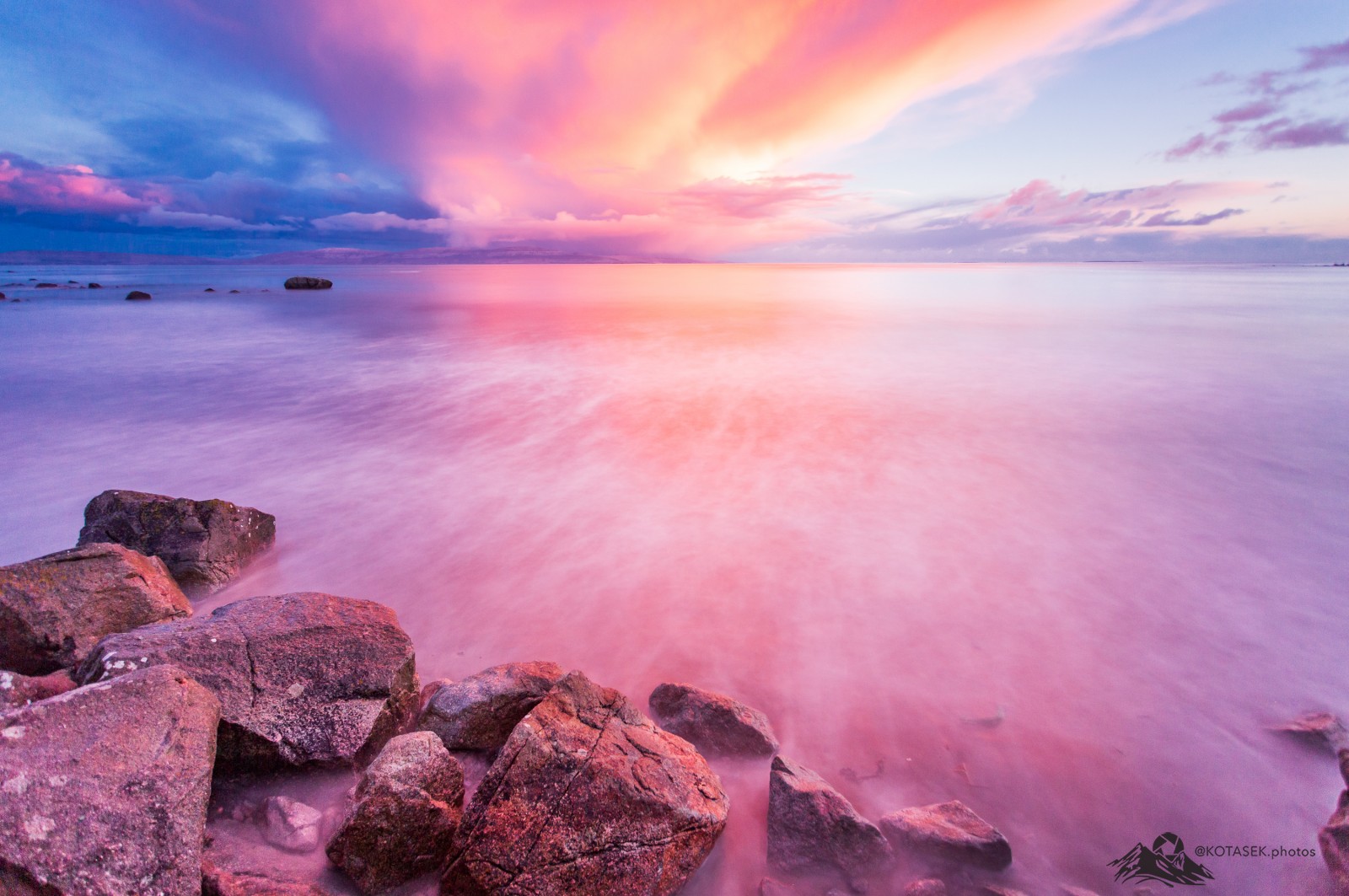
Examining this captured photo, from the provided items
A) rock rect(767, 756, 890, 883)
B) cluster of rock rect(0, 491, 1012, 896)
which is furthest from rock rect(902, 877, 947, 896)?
rock rect(767, 756, 890, 883)

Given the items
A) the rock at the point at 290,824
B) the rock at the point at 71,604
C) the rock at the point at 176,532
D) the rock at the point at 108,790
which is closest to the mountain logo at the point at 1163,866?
the rock at the point at 290,824

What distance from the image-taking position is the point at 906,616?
15.9 ft

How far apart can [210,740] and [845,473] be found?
695cm

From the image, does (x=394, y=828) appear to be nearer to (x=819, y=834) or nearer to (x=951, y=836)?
(x=819, y=834)

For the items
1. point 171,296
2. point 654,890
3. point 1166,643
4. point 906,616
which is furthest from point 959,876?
point 171,296

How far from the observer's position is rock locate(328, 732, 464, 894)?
8.40ft

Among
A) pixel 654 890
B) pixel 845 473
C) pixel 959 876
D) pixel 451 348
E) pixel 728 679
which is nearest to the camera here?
pixel 654 890

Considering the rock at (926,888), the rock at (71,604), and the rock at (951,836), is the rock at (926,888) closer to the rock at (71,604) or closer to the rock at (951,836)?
the rock at (951,836)

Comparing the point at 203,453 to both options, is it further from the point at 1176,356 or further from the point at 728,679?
the point at 1176,356

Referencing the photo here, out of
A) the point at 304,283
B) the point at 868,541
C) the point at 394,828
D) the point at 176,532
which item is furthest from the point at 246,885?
the point at 304,283

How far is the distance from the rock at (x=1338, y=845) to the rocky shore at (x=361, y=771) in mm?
11

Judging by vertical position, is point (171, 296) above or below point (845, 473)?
above

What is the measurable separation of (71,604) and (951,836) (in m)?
4.99

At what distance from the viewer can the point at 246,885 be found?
7.95ft
